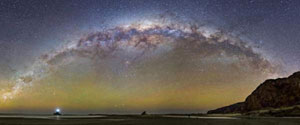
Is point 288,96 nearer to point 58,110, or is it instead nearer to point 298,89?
point 298,89

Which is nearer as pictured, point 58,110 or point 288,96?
point 58,110

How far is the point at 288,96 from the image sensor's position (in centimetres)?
19688

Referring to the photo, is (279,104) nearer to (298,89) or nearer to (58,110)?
(298,89)

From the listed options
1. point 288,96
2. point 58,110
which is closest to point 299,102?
point 288,96

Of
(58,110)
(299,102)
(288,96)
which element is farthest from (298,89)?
(58,110)

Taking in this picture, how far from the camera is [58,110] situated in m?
170

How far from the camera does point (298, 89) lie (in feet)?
644

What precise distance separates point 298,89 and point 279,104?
17.9 metres

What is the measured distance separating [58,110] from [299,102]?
6385 inches

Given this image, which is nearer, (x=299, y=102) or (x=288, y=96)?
(x=299, y=102)

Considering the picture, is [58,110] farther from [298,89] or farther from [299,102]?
[298,89]

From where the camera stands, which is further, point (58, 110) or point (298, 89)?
point (298, 89)

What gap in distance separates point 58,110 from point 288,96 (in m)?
167

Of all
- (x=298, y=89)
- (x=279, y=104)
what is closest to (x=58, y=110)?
(x=279, y=104)
